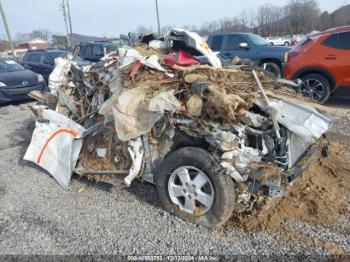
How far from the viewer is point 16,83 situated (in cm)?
956

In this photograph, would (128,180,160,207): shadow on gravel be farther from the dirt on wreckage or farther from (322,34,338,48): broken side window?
(322,34,338,48): broken side window

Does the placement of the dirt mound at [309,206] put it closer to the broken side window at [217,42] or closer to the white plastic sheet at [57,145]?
the white plastic sheet at [57,145]

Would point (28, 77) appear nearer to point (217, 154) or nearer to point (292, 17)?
point (217, 154)

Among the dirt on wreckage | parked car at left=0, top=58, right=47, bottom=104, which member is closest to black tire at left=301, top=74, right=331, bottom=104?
the dirt on wreckage

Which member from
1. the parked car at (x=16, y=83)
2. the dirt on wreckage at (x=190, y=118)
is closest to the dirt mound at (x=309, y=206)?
the dirt on wreckage at (x=190, y=118)

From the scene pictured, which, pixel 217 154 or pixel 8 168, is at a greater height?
pixel 217 154

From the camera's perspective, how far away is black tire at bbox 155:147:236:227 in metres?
2.78

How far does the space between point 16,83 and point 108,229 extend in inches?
317

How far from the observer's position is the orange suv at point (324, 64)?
23.2 feet

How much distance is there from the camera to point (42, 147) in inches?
159

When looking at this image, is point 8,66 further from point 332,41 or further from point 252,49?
point 332,41

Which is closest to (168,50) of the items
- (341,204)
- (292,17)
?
(341,204)

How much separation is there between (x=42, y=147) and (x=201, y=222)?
2.30 metres

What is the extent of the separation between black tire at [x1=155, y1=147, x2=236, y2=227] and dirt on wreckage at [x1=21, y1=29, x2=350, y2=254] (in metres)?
0.16
